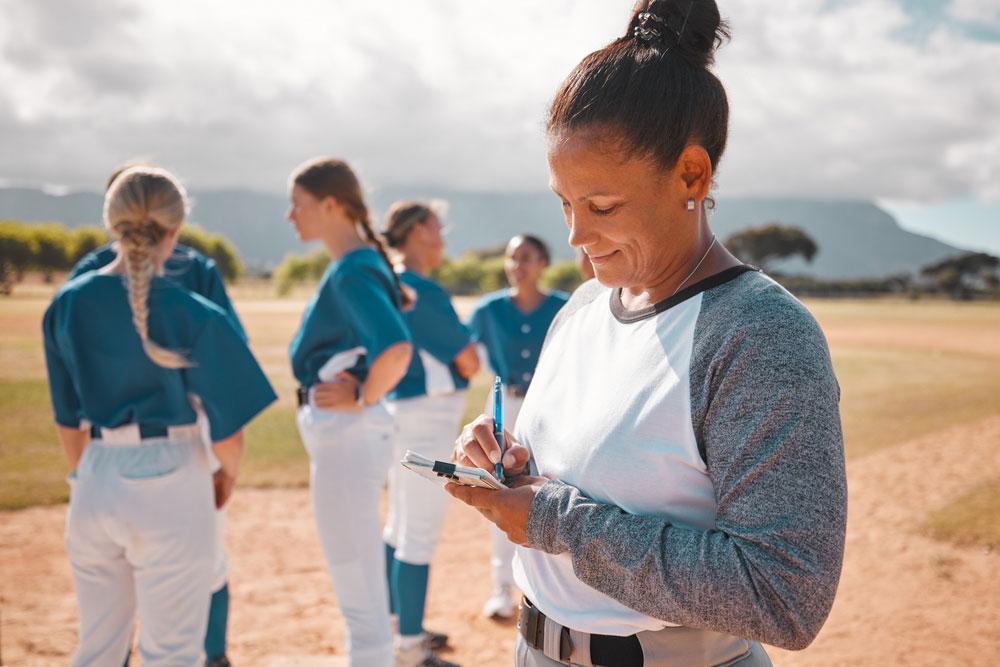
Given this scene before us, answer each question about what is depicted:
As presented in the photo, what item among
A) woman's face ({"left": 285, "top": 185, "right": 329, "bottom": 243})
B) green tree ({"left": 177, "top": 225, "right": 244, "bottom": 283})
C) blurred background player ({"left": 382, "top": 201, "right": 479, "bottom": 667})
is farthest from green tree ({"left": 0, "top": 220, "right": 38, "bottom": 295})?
green tree ({"left": 177, "top": 225, "right": 244, "bottom": 283})

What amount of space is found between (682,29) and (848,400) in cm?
1648

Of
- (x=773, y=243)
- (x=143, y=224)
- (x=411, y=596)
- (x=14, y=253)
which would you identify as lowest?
(x=411, y=596)

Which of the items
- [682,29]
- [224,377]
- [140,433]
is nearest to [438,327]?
[224,377]

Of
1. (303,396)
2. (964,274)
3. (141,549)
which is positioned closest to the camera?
(141,549)

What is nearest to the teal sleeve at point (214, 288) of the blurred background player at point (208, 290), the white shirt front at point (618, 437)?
the blurred background player at point (208, 290)

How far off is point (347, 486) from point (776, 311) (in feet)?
7.57

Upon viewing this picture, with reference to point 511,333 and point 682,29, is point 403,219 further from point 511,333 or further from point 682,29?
point 682,29

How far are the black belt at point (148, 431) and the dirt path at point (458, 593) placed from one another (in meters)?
2.11

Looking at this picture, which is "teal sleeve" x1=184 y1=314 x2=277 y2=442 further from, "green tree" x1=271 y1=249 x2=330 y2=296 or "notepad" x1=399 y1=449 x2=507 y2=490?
"green tree" x1=271 y1=249 x2=330 y2=296

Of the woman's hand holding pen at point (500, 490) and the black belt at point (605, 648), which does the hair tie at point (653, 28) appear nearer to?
the woman's hand holding pen at point (500, 490)

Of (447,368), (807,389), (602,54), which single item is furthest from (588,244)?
(447,368)

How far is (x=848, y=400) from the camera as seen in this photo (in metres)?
15.9

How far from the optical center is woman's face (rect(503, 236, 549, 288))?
18.4 ft

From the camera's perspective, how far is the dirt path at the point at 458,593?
4.40 metres
